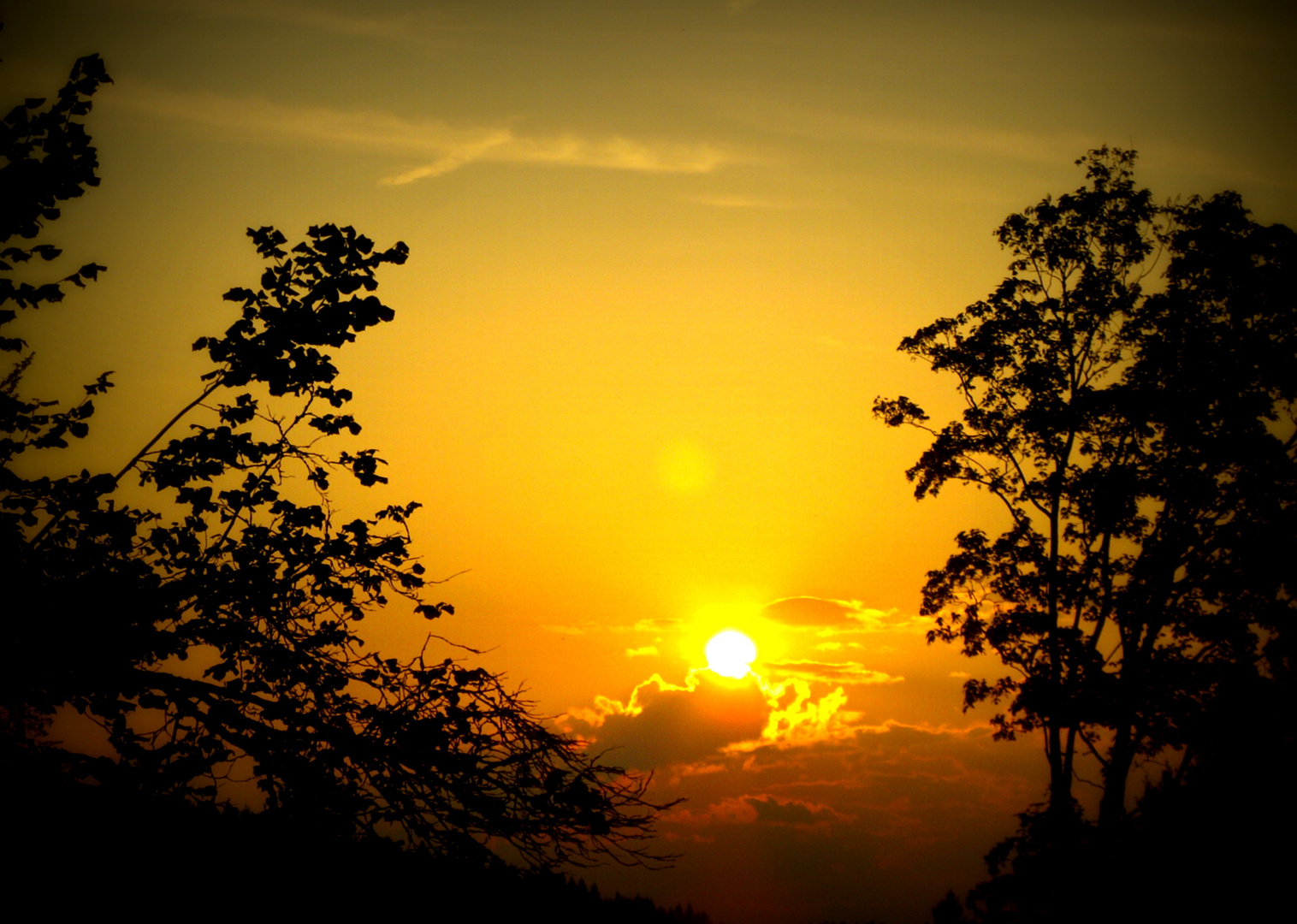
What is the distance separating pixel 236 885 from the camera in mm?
7172

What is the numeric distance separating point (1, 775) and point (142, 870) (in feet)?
4.51

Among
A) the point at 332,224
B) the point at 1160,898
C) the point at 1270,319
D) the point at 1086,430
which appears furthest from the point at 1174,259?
the point at 332,224

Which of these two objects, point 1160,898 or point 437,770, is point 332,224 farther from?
point 1160,898

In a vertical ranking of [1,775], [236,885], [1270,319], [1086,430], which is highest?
[1270,319]

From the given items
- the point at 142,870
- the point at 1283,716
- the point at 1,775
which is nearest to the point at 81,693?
the point at 1,775

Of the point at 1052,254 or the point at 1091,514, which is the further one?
the point at 1052,254

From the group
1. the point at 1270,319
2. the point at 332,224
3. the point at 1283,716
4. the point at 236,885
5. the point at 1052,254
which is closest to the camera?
the point at 236,885

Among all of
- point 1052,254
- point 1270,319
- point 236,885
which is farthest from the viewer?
point 1052,254

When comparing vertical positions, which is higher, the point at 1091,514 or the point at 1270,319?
the point at 1270,319

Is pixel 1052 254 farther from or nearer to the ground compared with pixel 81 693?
farther from the ground

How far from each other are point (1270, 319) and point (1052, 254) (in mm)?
4902

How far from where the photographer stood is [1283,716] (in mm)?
17328

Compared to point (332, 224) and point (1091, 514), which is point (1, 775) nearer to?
point (332, 224)

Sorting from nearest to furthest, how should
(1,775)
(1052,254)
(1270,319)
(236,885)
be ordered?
(1,775) < (236,885) < (1270,319) < (1052,254)
